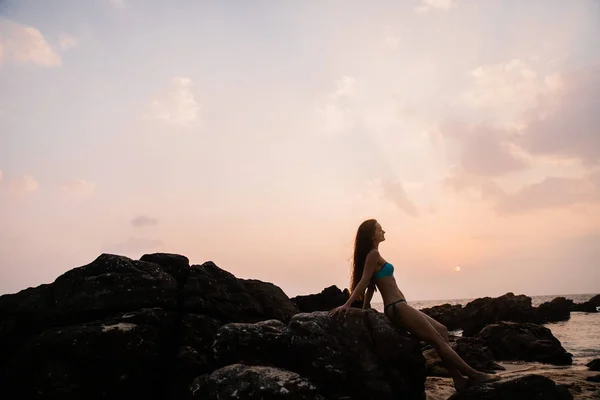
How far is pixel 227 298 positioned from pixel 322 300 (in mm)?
9005

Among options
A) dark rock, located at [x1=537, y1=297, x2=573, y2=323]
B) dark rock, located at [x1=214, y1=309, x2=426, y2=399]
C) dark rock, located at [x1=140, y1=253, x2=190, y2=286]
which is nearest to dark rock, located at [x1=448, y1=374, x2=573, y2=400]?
dark rock, located at [x1=214, y1=309, x2=426, y2=399]

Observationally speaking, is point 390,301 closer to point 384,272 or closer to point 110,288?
point 384,272

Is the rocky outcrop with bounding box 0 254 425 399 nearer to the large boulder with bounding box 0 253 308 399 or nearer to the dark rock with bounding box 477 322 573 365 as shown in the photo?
the large boulder with bounding box 0 253 308 399

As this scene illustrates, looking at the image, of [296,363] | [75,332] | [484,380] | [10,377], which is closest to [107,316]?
[75,332]

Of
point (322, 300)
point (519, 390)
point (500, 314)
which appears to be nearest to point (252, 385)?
point (519, 390)

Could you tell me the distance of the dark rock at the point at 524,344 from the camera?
56.9 feet

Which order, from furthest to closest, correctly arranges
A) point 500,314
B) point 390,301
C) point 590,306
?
1. point 590,306
2. point 500,314
3. point 390,301

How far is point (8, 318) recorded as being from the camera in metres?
8.85

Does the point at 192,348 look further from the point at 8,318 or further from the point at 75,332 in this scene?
the point at 8,318

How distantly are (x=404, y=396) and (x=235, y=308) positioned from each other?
4715mm

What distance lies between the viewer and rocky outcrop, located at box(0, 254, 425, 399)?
7.23 m

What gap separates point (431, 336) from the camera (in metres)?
7.81

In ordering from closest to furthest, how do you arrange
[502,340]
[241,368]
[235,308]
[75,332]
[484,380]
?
1. [241,368]
2. [484,380]
3. [75,332]
4. [235,308]
5. [502,340]

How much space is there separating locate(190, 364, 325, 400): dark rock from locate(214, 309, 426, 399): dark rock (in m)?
0.48
